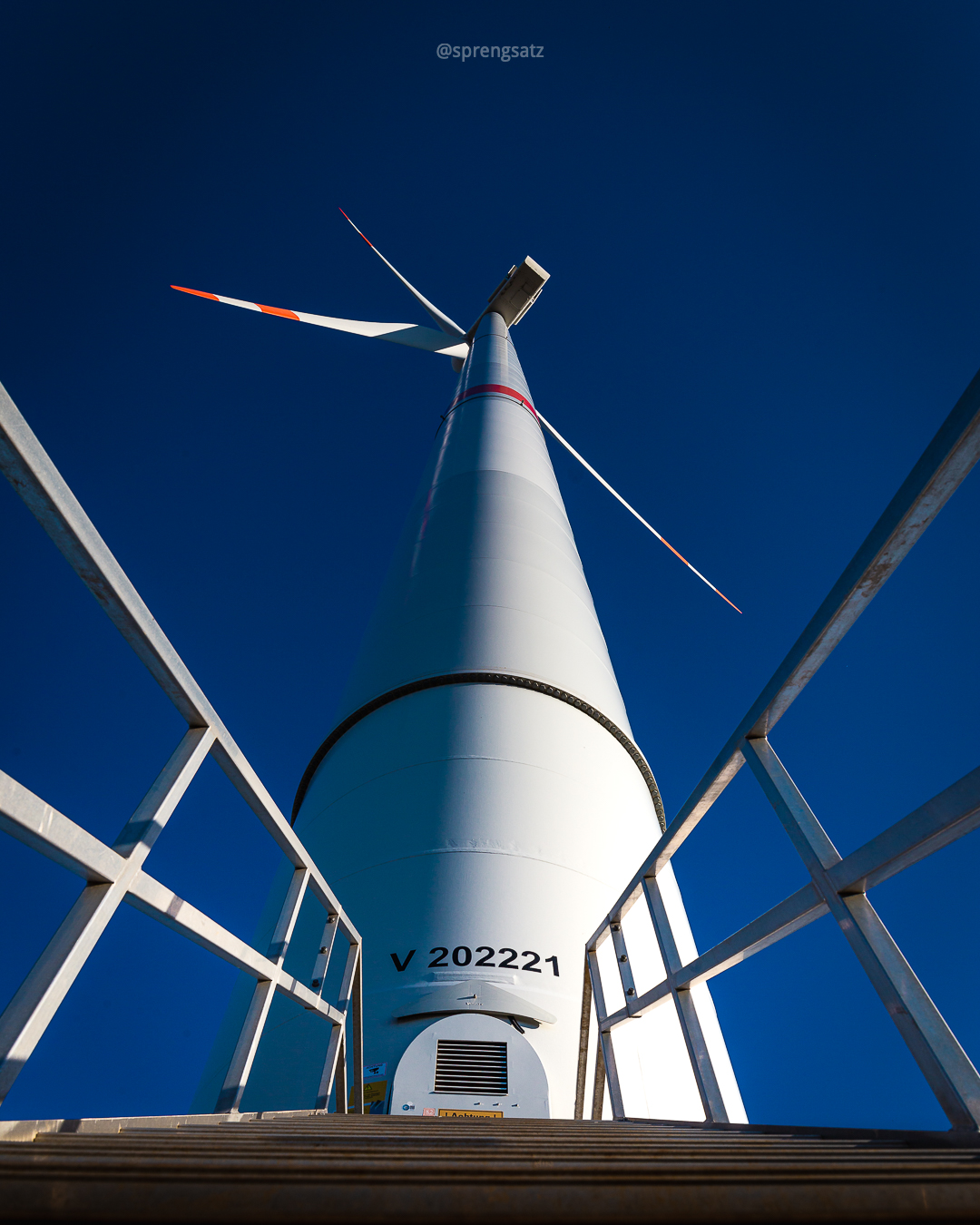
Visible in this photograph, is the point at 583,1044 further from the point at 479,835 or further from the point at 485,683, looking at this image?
the point at 485,683

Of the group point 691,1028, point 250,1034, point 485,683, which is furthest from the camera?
point 485,683

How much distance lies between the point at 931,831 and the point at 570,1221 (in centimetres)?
126

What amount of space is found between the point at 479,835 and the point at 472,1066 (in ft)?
4.53

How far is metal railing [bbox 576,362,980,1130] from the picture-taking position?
167cm

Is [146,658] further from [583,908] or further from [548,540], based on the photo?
[548,540]

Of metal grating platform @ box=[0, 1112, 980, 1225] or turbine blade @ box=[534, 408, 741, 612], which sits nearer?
metal grating platform @ box=[0, 1112, 980, 1225]

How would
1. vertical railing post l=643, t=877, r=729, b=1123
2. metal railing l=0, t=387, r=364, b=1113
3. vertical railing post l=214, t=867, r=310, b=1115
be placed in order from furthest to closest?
vertical railing post l=643, t=877, r=729, b=1123, vertical railing post l=214, t=867, r=310, b=1115, metal railing l=0, t=387, r=364, b=1113

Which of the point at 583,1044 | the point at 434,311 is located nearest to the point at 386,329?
the point at 434,311

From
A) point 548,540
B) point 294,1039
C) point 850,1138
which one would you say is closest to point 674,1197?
point 850,1138

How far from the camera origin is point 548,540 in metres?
8.63

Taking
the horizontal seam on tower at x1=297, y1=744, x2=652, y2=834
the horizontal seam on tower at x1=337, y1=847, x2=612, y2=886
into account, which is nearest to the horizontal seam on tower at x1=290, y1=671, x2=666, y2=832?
the horizontal seam on tower at x1=297, y1=744, x2=652, y2=834

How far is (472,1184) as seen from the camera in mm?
910

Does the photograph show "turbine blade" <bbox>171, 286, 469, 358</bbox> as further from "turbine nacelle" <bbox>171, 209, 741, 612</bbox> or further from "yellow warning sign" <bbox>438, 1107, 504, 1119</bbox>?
"yellow warning sign" <bbox>438, 1107, 504, 1119</bbox>

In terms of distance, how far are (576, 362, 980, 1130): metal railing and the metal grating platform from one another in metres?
0.25
